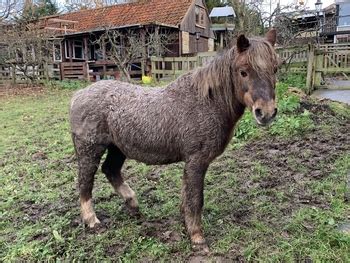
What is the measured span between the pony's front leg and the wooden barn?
648 inches

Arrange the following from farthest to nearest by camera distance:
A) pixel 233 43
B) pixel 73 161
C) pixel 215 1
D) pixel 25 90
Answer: pixel 215 1 < pixel 25 90 < pixel 73 161 < pixel 233 43

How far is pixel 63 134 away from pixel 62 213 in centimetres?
390

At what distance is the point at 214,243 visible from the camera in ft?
9.25

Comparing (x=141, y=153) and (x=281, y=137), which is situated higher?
(x=141, y=153)

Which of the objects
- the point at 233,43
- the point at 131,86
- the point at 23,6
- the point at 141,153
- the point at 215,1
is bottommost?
the point at 141,153

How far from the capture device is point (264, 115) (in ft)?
7.85

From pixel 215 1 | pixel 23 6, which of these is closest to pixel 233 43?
pixel 23 6

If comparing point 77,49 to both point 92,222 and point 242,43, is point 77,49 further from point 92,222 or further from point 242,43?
point 242,43

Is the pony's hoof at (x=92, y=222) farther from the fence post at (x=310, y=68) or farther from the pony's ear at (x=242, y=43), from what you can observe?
the fence post at (x=310, y=68)

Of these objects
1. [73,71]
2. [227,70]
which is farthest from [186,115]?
[73,71]

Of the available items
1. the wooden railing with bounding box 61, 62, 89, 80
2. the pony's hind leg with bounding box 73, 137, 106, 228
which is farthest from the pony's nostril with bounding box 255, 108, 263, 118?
the wooden railing with bounding box 61, 62, 89, 80

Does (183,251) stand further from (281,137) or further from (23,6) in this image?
(23,6)

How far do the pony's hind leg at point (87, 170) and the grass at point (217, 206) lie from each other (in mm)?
124

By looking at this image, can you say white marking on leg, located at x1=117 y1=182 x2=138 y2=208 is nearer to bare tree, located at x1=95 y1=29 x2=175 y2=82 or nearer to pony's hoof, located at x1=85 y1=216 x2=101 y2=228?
pony's hoof, located at x1=85 y1=216 x2=101 y2=228
